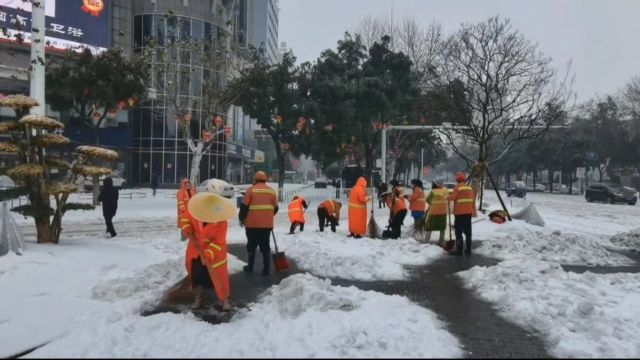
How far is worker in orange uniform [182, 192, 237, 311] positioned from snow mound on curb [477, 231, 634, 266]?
6686mm

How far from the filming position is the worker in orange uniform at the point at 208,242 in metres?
5.94

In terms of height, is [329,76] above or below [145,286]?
above

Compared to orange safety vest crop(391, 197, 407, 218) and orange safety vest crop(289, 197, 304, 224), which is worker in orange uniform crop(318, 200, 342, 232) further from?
orange safety vest crop(391, 197, 407, 218)

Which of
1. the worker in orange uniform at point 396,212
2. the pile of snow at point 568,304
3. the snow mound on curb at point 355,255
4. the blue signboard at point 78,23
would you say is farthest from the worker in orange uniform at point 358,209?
the blue signboard at point 78,23

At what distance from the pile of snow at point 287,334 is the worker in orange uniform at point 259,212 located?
211 cm

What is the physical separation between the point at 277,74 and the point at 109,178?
15544 millimetres

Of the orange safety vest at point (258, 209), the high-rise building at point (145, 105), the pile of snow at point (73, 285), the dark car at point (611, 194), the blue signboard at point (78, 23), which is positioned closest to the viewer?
the pile of snow at point (73, 285)

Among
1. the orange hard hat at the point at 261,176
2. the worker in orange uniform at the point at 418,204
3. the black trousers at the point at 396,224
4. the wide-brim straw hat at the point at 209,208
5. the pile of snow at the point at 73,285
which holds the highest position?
the orange hard hat at the point at 261,176

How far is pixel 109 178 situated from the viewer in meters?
13.4

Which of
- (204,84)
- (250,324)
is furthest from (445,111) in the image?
(250,324)

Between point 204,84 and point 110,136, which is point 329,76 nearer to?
point 204,84

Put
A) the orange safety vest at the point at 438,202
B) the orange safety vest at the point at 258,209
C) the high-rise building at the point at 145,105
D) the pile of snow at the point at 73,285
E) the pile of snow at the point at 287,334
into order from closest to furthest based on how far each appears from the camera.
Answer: the pile of snow at the point at 287,334, the pile of snow at the point at 73,285, the orange safety vest at the point at 258,209, the orange safety vest at the point at 438,202, the high-rise building at the point at 145,105

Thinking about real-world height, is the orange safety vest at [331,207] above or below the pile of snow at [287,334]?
above

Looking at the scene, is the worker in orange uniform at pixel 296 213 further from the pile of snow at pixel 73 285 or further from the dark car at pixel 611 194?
the dark car at pixel 611 194
